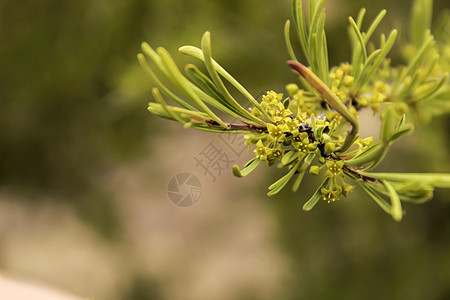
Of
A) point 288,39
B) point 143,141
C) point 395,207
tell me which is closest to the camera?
point 395,207

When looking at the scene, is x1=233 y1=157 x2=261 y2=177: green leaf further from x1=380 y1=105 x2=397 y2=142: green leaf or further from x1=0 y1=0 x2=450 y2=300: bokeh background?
x1=0 y1=0 x2=450 y2=300: bokeh background

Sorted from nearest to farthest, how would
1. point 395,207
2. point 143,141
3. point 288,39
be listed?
point 395,207
point 288,39
point 143,141

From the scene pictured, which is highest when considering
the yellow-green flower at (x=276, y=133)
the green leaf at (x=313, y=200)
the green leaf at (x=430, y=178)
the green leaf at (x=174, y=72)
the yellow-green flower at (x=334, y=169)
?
the green leaf at (x=174, y=72)

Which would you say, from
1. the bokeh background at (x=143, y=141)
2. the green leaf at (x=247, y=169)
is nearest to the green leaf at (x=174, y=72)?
the green leaf at (x=247, y=169)

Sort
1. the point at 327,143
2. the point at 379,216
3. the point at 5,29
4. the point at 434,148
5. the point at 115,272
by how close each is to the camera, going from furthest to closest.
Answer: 1. the point at 115,272
2. the point at 379,216
3. the point at 5,29
4. the point at 434,148
5. the point at 327,143

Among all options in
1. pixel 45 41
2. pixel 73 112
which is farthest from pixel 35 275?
pixel 45 41

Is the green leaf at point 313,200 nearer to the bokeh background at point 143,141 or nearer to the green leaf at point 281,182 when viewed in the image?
the green leaf at point 281,182

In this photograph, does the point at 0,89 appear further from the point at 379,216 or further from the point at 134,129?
the point at 379,216

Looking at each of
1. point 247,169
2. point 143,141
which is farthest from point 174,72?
point 143,141

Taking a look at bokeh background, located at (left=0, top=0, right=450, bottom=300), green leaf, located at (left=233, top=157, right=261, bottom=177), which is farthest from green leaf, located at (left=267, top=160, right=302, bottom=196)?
bokeh background, located at (left=0, top=0, right=450, bottom=300)

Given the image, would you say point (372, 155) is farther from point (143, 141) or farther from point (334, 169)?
point (143, 141)

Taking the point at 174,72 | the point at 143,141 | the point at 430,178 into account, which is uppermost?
the point at 143,141
